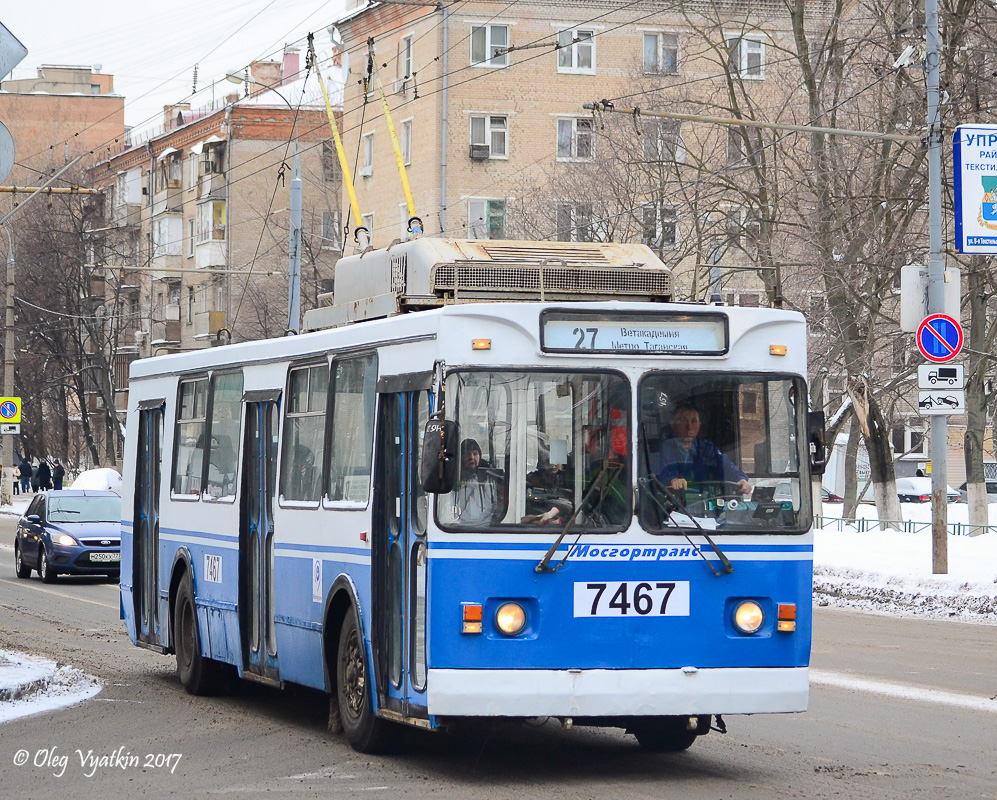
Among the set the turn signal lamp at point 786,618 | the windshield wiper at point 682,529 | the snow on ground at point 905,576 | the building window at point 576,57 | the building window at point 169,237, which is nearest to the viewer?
the windshield wiper at point 682,529

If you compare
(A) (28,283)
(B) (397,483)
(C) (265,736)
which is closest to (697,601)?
(B) (397,483)

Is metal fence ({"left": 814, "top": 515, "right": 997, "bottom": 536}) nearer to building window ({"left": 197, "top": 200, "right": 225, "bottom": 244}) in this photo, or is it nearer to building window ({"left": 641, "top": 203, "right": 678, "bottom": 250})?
building window ({"left": 641, "top": 203, "right": 678, "bottom": 250})

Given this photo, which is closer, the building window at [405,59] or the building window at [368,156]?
the building window at [405,59]

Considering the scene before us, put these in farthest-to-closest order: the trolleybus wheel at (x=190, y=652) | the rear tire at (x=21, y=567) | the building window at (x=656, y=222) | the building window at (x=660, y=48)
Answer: the building window at (x=660, y=48) < the building window at (x=656, y=222) < the rear tire at (x=21, y=567) < the trolleybus wheel at (x=190, y=652)

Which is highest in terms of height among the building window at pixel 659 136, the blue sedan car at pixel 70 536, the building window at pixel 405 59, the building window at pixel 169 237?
the building window at pixel 405 59

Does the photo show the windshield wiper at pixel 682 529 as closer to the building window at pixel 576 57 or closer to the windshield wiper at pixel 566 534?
the windshield wiper at pixel 566 534

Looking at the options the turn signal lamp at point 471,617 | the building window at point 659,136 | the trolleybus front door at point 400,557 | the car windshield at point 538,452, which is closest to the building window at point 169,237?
the building window at point 659,136

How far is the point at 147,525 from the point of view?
45.9 feet

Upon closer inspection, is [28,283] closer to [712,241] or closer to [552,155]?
[552,155]

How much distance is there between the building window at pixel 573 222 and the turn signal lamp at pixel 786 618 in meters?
33.8

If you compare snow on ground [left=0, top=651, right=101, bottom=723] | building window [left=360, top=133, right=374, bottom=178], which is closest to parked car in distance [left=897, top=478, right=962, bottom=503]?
building window [left=360, top=133, right=374, bottom=178]

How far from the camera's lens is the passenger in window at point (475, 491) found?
8.57 metres

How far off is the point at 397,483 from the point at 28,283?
2445 inches

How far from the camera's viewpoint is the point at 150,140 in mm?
77312
